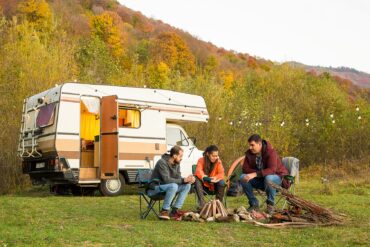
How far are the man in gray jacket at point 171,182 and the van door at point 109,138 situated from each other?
4522mm

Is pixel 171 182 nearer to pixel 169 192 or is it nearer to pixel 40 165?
pixel 169 192

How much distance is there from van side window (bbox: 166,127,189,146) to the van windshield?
9.99 ft

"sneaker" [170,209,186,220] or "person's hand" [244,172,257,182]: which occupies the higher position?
"person's hand" [244,172,257,182]

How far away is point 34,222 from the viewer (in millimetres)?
7719

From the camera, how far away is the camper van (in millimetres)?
12711

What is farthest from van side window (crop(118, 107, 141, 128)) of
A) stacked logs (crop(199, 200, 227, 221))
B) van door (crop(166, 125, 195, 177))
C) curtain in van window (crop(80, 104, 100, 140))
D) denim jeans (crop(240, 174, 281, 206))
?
stacked logs (crop(199, 200, 227, 221))

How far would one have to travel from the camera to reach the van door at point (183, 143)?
14.3 meters

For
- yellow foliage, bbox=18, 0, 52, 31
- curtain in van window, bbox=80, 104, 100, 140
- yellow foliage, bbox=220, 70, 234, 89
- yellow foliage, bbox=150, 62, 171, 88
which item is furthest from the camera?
yellow foliage, bbox=18, 0, 52, 31

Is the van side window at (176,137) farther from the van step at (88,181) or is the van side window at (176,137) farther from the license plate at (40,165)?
the license plate at (40,165)

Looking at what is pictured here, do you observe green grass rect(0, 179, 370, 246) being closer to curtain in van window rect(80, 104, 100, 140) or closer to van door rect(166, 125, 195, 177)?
curtain in van window rect(80, 104, 100, 140)

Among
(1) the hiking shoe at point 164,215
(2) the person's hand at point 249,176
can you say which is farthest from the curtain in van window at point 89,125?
(2) the person's hand at point 249,176

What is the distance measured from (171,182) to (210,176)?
951mm

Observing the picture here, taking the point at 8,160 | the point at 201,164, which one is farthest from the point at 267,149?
the point at 8,160

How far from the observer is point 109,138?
42.7 feet
